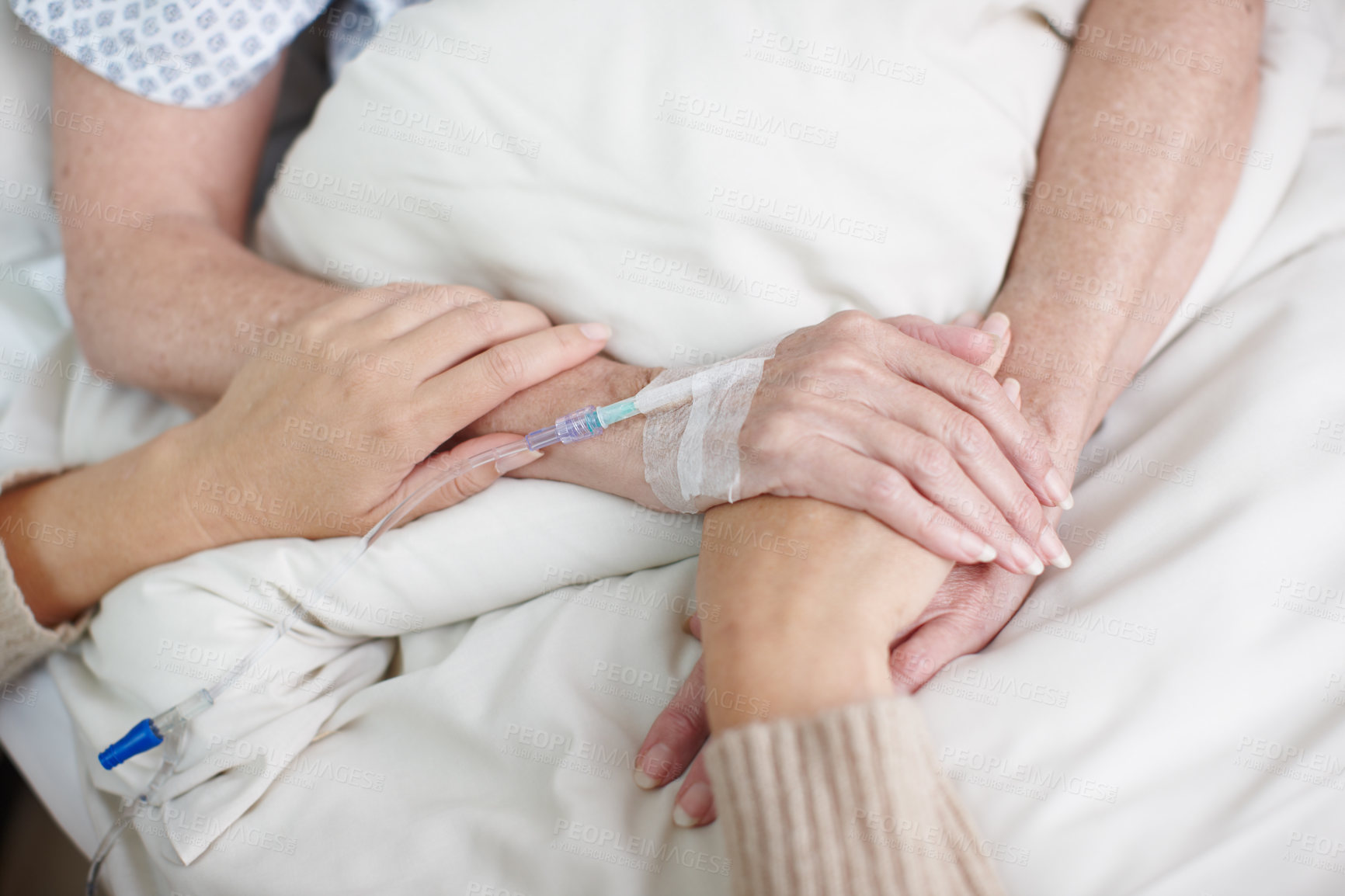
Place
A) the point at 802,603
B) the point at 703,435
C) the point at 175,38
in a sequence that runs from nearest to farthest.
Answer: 1. the point at 802,603
2. the point at 703,435
3. the point at 175,38

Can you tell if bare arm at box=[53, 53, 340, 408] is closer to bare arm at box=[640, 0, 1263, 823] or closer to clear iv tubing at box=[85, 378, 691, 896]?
clear iv tubing at box=[85, 378, 691, 896]

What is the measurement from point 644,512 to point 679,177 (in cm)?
42

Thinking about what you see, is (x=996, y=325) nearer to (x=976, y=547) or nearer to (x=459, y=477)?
(x=976, y=547)

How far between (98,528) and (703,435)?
0.85 metres

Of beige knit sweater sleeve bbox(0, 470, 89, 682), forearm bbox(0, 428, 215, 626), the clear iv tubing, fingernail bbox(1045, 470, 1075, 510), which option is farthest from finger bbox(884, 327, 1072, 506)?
beige knit sweater sleeve bbox(0, 470, 89, 682)

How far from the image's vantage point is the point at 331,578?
1050 millimetres

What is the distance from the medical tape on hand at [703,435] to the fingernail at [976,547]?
0.24 m

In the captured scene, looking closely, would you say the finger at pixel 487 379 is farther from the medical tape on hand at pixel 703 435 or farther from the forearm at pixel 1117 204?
the forearm at pixel 1117 204

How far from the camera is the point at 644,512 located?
42.3 inches

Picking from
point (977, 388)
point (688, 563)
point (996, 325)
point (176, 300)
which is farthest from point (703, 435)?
point (176, 300)

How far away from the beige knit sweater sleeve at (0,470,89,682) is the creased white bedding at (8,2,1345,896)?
0.04 m

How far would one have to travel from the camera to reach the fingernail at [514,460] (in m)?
1.08

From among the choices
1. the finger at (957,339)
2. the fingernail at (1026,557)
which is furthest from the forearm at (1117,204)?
the fingernail at (1026,557)

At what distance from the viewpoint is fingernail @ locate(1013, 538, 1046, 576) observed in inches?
35.9
